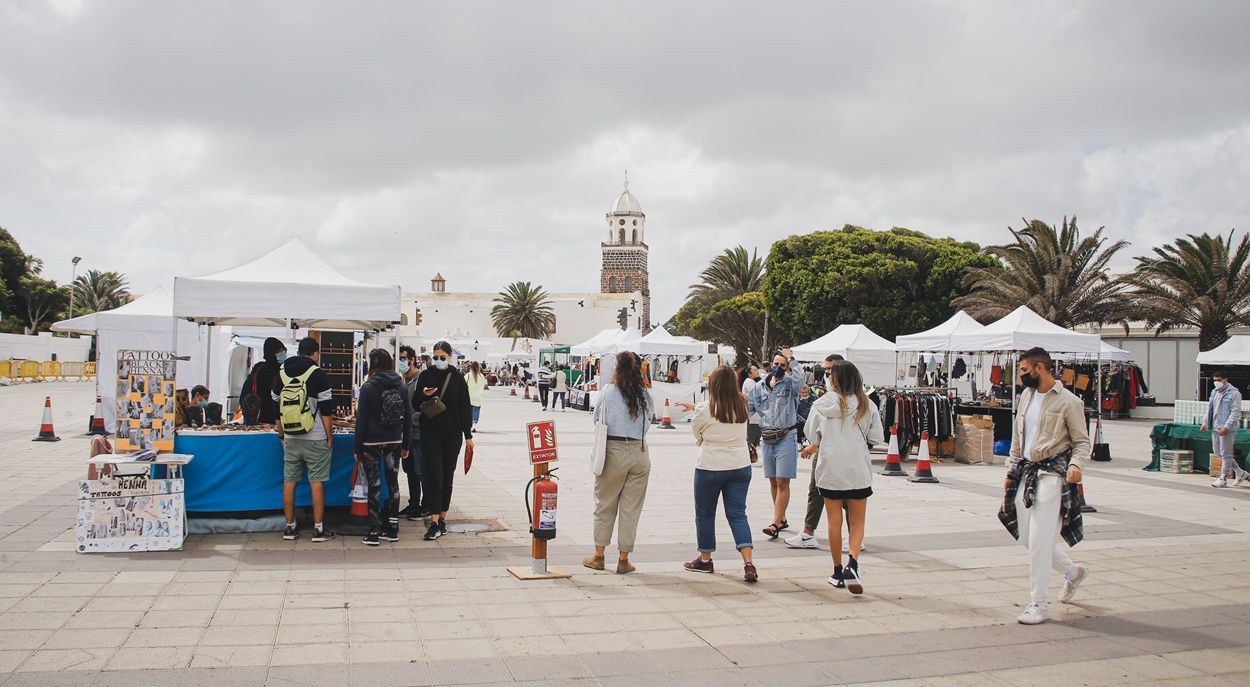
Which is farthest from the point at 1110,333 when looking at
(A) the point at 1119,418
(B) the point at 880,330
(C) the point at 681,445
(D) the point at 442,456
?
(D) the point at 442,456

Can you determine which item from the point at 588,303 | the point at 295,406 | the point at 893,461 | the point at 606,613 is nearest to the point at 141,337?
the point at 295,406

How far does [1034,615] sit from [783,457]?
9.80 ft

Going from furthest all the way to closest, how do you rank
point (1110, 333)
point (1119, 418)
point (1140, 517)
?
point (1110, 333), point (1119, 418), point (1140, 517)

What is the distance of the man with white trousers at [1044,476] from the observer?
595 centimetres

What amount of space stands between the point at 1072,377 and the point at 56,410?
84.6 ft

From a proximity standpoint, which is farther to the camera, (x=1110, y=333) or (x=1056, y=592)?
(x=1110, y=333)

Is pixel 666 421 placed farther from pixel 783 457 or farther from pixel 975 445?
pixel 783 457

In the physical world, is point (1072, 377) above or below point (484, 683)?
above

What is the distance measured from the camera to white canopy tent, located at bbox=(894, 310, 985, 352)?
18125 millimetres

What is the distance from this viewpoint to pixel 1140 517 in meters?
10.4

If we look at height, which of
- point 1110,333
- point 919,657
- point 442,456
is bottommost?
point 919,657

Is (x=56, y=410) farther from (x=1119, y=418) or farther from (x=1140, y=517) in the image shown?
(x=1119, y=418)

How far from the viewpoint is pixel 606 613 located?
5996 millimetres

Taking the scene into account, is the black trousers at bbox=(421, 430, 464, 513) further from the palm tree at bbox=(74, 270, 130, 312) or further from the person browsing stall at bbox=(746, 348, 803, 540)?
the palm tree at bbox=(74, 270, 130, 312)
